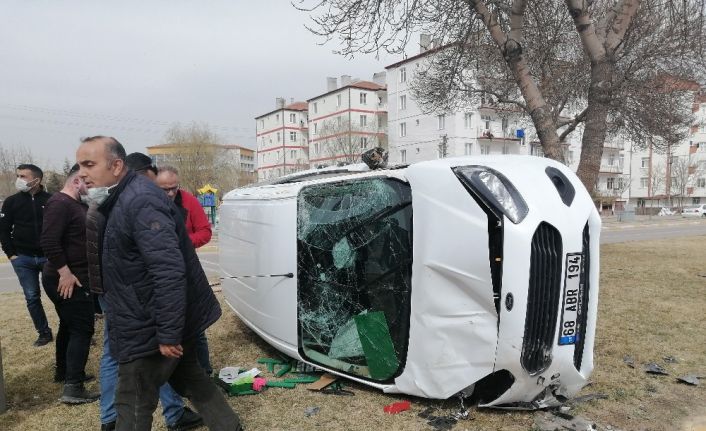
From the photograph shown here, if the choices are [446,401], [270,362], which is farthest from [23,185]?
[446,401]

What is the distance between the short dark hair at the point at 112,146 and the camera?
2.41 meters

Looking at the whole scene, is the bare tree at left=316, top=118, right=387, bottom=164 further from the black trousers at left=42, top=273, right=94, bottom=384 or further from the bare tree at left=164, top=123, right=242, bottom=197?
the black trousers at left=42, top=273, right=94, bottom=384

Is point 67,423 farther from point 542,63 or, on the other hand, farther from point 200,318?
point 542,63

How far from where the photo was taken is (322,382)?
11.8 ft

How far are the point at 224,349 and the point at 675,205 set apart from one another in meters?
72.2

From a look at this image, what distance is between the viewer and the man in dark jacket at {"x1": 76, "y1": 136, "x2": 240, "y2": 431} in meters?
2.22

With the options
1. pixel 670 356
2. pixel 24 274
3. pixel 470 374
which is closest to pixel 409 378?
pixel 470 374

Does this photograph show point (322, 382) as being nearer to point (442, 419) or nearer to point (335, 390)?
point (335, 390)

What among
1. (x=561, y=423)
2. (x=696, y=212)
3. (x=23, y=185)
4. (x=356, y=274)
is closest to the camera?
(x=561, y=423)

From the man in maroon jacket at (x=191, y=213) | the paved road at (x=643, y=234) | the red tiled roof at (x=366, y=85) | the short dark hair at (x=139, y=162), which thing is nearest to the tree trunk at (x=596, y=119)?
the man in maroon jacket at (x=191, y=213)

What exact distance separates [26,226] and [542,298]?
483 cm

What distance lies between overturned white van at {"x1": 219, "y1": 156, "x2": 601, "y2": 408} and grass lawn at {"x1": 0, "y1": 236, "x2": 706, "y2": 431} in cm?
22

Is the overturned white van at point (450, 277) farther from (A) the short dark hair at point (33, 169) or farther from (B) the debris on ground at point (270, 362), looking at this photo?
(A) the short dark hair at point (33, 169)

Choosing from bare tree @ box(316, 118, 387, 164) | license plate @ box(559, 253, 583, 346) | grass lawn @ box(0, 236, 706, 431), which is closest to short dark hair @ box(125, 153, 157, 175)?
grass lawn @ box(0, 236, 706, 431)
